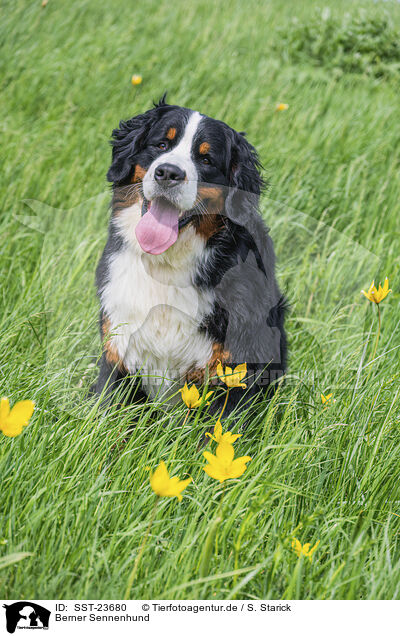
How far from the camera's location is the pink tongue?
227cm

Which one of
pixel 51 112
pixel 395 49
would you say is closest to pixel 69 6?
pixel 51 112

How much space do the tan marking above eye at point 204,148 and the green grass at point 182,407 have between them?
2.98 ft

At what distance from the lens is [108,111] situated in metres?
4.59

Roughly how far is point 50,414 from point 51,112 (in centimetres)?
320

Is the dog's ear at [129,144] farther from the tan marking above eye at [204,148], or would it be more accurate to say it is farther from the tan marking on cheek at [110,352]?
the tan marking on cheek at [110,352]

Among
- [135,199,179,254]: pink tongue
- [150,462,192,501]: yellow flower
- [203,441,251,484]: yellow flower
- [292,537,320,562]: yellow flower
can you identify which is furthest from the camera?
[135,199,179,254]: pink tongue

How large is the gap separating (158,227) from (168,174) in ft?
0.71

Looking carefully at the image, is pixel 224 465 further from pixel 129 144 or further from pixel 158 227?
pixel 129 144

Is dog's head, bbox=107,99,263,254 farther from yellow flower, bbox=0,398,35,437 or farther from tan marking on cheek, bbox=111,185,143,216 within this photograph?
yellow flower, bbox=0,398,35,437

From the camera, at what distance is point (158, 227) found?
89.8 inches

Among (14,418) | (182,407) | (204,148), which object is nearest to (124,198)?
(204,148)

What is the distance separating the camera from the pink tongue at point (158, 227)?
227 cm
